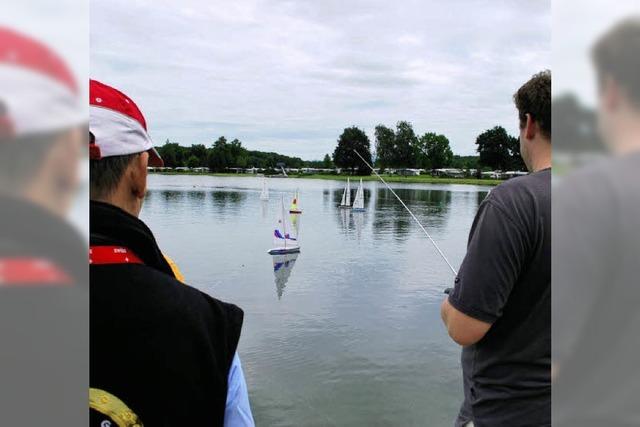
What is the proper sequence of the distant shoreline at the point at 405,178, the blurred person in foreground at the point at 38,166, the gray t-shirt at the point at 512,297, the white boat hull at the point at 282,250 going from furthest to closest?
the distant shoreline at the point at 405,178 → the white boat hull at the point at 282,250 → the gray t-shirt at the point at 512,297 → the blurred person in foreground at the point at 38,166

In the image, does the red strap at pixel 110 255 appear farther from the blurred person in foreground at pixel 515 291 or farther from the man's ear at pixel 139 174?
the blurred person in foreground at pixel 515 291

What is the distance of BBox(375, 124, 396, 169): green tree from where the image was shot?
114 meters

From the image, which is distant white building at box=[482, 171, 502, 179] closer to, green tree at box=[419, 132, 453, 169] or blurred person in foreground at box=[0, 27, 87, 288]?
green tree at box=[419, 132, 453, 169]

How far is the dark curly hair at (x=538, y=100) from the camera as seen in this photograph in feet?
5.24

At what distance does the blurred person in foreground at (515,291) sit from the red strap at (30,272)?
4.07 ft

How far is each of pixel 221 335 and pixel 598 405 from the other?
0.71 meters

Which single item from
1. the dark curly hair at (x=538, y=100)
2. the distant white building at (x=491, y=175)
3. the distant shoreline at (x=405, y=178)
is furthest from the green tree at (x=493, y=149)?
the dark curly hair at (x=538, y=100)

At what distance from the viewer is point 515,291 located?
158 centimetres

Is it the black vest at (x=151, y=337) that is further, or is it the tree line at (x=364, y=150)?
the tree line at (x=364, y=150)

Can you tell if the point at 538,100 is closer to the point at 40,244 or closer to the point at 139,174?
the point at 139,174

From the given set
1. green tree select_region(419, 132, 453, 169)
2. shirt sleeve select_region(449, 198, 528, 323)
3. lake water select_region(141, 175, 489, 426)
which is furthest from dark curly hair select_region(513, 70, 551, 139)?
green tree select_region(419, 132, 453, 169)

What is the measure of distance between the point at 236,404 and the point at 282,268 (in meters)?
24.1

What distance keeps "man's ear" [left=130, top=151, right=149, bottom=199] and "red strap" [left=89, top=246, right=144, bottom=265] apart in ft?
0.57

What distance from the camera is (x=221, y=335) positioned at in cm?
112
